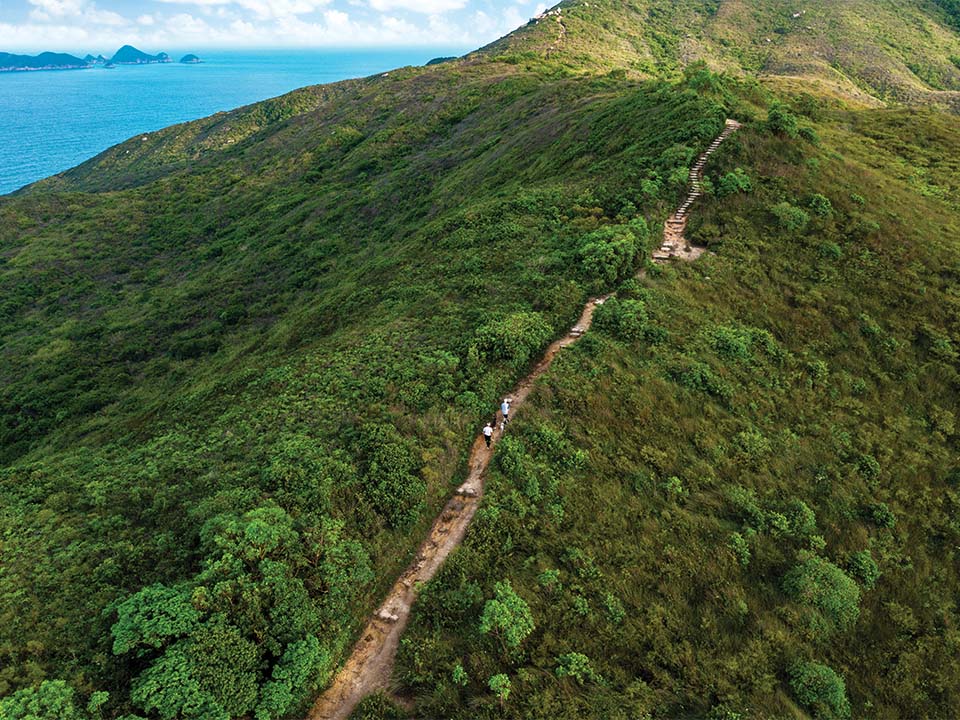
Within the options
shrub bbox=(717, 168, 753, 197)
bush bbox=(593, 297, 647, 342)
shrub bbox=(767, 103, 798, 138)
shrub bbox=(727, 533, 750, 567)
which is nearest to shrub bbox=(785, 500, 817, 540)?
shrub bbox=(727, 533, 750, 567)

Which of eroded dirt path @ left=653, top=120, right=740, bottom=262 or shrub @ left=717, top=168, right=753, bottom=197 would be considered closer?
eroded dirt path @ left=653, top=120, right=740, bottom=262

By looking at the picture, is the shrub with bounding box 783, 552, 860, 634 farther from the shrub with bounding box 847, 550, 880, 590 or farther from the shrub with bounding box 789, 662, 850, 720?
the shrub with bounding box 789, 662, 850, 720

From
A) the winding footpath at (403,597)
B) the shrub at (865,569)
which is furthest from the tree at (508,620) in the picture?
the shrub at (865,569)

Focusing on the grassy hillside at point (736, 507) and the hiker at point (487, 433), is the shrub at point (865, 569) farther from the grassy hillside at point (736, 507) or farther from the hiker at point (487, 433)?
the hiker at point (487, 433)

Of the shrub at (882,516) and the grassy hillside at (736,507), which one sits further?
the shrub at (882,516)

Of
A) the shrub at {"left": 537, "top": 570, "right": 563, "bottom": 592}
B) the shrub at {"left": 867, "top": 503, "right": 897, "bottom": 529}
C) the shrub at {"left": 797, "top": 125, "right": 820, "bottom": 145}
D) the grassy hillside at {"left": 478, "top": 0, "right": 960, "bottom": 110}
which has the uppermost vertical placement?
the grassy hillside at {"left": 478, "top": 0, "right": 960, "bottom": 110}

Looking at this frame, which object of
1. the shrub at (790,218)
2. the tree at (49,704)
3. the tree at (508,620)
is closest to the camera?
the tree at (49,704)

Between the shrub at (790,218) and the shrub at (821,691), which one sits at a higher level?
the shrub at (790,218)
